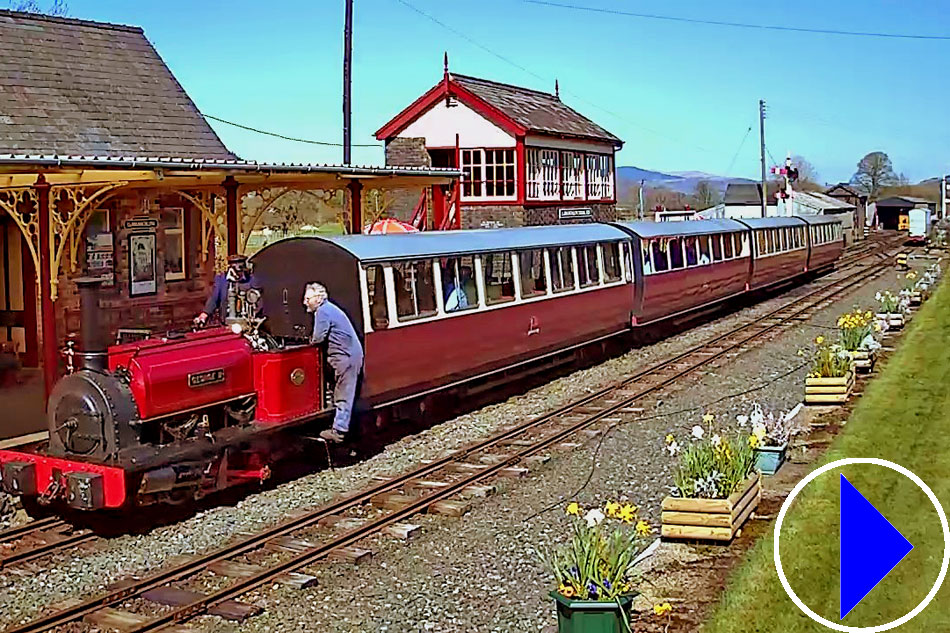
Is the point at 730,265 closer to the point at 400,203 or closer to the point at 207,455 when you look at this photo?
the point at 400,203

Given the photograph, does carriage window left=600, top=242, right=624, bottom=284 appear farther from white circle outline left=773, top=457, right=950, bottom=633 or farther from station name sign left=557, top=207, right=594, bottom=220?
station name sign left=557, top=207, right=594, bottom=220

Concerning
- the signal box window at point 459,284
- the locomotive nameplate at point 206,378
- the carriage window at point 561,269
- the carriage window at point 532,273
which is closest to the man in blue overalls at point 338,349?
the locomotive nameplate at point 206,378

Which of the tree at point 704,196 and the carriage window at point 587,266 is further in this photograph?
the tree at point 704,196

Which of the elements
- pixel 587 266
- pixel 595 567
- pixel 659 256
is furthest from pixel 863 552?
pixel 659 256

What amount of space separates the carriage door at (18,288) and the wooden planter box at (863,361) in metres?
11.9

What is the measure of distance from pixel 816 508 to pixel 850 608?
2.28m

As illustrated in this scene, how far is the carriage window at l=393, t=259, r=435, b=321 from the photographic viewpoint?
1241 centimetres

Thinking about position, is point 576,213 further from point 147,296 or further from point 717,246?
point 147,296

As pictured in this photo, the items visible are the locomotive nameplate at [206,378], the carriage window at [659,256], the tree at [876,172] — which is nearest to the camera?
the locomotive nameplate at [206,378]

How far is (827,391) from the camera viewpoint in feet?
46.4

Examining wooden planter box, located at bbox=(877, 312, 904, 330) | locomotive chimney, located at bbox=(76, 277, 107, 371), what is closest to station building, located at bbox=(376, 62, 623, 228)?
wooden planter box, located at bbox=(877, 312, 904, 330)

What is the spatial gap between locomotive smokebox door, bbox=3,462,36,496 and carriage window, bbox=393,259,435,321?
170 inches

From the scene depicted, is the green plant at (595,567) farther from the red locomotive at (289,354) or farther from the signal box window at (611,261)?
the signal box window at (611,261)

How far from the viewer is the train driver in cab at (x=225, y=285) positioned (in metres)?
11.5
